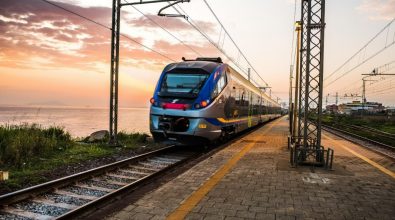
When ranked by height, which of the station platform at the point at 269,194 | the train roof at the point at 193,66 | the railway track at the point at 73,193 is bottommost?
the railway track at the point at 73,193

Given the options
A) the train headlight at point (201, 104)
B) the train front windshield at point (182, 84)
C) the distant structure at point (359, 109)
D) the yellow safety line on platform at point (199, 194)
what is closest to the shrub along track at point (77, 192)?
the yellow safety line on platform at point (199, 194)

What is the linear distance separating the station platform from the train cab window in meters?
3.22

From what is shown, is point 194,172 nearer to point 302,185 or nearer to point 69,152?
point 302,185

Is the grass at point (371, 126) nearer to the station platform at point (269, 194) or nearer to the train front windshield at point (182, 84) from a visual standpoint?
the train front windshield at point (182, 84)

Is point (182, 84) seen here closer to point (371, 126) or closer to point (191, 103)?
point (191, 103)

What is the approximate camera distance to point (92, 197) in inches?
259

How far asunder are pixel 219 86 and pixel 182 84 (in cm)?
136

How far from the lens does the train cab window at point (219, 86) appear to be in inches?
476

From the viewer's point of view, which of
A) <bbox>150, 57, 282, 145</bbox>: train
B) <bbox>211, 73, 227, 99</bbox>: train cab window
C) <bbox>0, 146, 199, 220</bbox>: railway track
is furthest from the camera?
<bbox>211, 73, 227, 99</bbox>: train cab window

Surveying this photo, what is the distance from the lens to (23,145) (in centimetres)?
990

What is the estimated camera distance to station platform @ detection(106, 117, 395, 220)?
5.20 metres

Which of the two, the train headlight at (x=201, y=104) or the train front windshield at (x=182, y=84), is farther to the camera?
the train front windshield at (x=182, y=84)

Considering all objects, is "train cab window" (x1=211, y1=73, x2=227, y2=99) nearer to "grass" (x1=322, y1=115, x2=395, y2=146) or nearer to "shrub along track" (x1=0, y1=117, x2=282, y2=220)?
"shrub along track" (x1=0, y1=117, x2=282, y2=220)

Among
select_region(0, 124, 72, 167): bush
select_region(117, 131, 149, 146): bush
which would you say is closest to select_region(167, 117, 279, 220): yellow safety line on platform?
select_region(0, 124, 72, 167): bush
